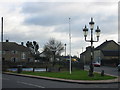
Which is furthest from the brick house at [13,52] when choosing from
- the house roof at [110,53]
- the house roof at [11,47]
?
the house roof at [110,53]

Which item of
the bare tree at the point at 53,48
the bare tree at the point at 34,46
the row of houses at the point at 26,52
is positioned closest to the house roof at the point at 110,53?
the row of houses at the point at 26,52

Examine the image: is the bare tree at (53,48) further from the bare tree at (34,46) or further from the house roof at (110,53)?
the bare tree at (34,46)

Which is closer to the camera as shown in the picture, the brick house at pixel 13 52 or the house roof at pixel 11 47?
the brick house at pixel 13 52

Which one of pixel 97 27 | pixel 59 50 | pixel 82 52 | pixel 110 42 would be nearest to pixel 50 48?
pixel 59 50

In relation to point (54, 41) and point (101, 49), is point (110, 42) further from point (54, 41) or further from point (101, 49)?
point (54, 41)

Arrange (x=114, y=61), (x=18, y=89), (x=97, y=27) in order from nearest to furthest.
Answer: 1. (x=18, y=89)
2. (x=97, y=27)
3. (x=114, y=61)

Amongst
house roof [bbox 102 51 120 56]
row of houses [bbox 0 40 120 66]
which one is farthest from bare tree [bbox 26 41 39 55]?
house roof [bbox 102 51 120 56]

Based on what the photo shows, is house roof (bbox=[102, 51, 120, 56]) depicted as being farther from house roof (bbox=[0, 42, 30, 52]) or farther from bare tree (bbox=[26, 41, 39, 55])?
bare tree (bbox=[26, 41, 39, 55])

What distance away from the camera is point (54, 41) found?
83812mm

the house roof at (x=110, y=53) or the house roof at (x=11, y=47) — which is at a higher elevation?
the house roof at (x=11, y=47)

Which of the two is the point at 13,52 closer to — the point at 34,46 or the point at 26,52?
the point at 26,52

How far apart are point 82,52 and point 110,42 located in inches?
824

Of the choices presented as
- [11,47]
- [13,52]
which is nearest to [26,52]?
[13,52]

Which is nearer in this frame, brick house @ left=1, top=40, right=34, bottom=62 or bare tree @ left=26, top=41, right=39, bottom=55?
brick house @ left=1, top=40, right=34, bottom=62
